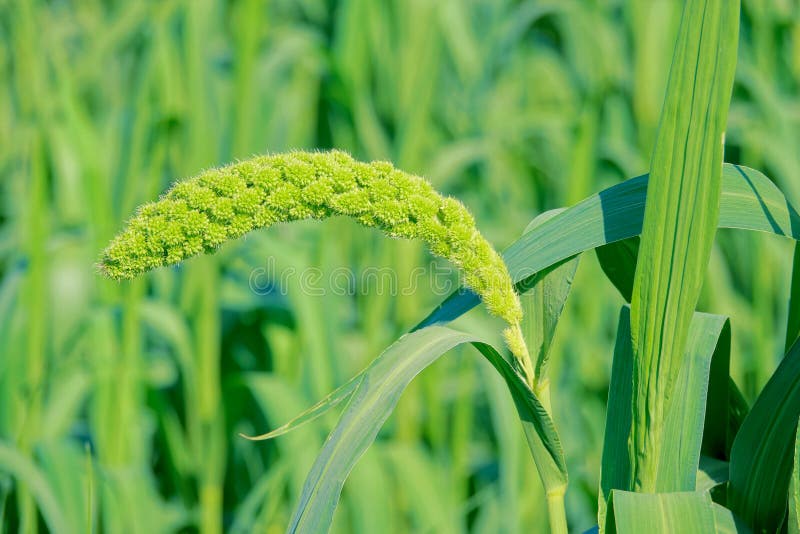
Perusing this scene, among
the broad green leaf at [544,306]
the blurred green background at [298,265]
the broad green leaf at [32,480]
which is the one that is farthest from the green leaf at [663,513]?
the broad green leaf at [32,480]

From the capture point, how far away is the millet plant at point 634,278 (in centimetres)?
64

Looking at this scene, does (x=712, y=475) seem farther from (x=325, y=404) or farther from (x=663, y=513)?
(x=325, y=404)

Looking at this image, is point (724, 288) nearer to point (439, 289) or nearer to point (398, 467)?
point (439, 289)

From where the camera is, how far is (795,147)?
8.48ft

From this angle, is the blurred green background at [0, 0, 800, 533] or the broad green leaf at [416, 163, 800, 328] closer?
the broad green leaf at [416, 163, 800, 328]

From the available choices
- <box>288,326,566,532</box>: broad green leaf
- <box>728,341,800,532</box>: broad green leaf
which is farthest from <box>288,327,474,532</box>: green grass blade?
<box>728,341,800,532</box>: broad green leaf

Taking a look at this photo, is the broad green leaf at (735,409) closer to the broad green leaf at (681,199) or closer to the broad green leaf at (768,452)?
the broad green leaf at (768,452)

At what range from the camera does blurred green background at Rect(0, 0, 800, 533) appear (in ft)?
6.23

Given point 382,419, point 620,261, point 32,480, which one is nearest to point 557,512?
point 382,419

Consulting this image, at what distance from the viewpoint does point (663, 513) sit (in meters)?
0.69

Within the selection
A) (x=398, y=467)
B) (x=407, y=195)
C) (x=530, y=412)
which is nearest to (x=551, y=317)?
(x=530, y=412)

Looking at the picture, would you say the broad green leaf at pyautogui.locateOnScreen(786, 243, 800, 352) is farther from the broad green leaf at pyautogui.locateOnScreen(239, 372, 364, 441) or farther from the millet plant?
the broad green leaf at pyautogui.locateOnScreen(239, 372, 364, 441)

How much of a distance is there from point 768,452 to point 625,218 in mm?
280

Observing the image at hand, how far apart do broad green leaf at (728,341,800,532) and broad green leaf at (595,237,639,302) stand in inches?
7.6
